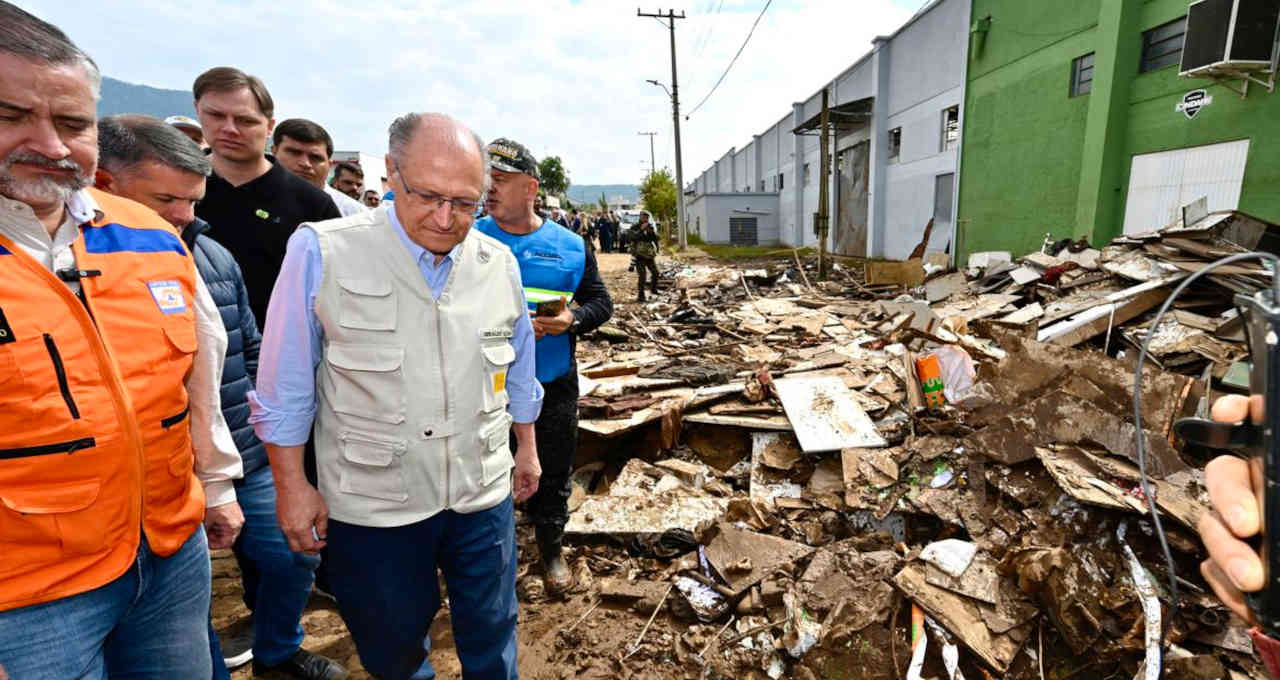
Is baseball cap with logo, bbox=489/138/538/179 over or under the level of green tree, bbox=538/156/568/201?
under

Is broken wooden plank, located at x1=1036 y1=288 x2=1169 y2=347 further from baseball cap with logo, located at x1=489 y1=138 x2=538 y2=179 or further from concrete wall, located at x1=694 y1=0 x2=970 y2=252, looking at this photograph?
concrete wall, located at x1=694 y1=0 x2=970 y2=252

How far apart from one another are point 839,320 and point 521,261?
744 centimetres

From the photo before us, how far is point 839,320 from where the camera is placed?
941 centimetres

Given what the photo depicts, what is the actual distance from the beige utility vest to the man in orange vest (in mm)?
370

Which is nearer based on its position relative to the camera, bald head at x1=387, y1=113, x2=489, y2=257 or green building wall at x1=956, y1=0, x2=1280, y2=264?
bald head at x1=387, y1=113, x2=489, y2=257

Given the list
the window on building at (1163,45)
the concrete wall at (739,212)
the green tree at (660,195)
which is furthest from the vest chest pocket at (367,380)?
the green tree at (660,195)

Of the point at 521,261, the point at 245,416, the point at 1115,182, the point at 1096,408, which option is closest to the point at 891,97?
the point at 1115,182

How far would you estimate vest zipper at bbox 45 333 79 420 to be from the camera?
1212mm

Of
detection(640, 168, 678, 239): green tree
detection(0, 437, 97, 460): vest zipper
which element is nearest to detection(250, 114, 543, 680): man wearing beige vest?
detection(0, 437, 97, 460): vest zipper

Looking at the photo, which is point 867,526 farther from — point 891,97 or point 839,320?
point 891,97

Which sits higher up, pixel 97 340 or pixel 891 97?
pixel 891 97

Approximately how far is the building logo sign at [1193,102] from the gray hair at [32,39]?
44.9ft

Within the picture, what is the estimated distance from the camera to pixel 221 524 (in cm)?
179

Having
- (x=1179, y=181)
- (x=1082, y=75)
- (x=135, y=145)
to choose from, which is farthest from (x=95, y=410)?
(x=1082, y=75)
